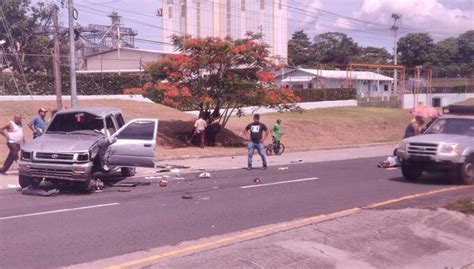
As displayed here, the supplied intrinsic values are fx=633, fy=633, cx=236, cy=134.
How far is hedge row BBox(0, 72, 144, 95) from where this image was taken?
3684 cm

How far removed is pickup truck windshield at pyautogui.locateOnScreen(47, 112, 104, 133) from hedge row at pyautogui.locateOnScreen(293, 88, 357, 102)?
38.4 m

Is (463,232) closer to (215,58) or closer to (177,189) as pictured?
(177,189)

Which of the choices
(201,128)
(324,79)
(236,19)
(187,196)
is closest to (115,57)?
(236,19)

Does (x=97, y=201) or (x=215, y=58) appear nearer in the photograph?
(x=97, y=201)

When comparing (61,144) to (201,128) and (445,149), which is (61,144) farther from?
(201,128)

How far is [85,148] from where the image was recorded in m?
13.2

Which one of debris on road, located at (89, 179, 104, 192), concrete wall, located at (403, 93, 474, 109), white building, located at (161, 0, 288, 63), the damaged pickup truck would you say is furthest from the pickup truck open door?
white building, located at (161, 0, 288, 63)

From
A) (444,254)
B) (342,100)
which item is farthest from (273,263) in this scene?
(342,100)

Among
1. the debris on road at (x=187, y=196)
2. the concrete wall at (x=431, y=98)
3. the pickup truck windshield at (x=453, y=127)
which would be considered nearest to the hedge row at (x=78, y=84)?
the debris on road at (x=187, y=196)

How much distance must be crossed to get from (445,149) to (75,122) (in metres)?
8.62

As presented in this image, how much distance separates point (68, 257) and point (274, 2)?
72.9m

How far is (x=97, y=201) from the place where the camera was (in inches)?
488

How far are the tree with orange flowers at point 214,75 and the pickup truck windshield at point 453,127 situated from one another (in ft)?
42.9

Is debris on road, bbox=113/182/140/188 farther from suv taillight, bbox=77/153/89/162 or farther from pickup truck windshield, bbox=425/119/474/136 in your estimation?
pickup truck windshield, bbox=425/119/474/136
